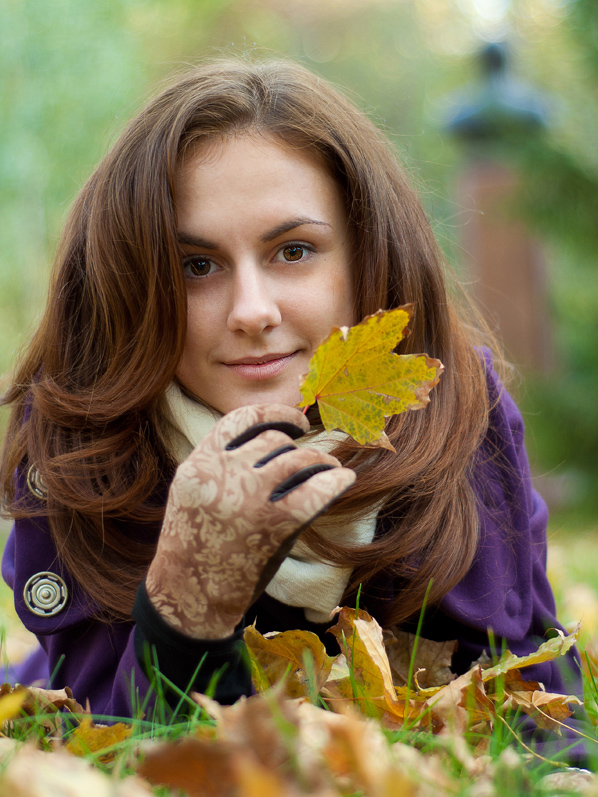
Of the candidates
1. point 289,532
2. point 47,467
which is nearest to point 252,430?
point 289,532

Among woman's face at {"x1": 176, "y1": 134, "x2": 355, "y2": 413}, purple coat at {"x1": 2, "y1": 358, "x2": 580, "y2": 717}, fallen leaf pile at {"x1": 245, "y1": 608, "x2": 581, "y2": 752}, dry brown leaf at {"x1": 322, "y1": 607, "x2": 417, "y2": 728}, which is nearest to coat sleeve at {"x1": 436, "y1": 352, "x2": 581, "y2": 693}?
purple coat at {"x1": 2, "y1": 358, "x2": 580, "y2": 717}

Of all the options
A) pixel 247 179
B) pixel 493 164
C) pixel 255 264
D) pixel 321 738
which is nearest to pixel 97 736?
pixel 321 738

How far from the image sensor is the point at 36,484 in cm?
172

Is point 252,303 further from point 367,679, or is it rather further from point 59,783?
point 59,783

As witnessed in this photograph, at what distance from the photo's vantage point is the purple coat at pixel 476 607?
1.58 m

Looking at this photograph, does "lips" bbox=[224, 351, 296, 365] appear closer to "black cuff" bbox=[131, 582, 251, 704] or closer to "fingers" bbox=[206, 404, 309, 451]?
"fingers" bbox=[206, 404, 309, 451]

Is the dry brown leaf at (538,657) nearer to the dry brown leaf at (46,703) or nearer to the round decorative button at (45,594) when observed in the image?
the dry brown leaf at (46,703)

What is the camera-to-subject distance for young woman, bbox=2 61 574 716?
1.55 meters

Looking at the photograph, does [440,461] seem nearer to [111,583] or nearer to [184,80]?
[111,583]

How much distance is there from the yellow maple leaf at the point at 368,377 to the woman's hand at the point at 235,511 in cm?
7

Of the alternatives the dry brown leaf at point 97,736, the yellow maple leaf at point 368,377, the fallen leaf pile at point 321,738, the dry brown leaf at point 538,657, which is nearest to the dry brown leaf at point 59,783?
the fallen leaf pile at point 321,738

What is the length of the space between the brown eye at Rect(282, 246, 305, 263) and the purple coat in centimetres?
60

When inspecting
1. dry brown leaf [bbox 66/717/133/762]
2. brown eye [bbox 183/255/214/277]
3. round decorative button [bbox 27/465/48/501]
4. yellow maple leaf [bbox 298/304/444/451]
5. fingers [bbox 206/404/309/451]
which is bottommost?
dry brown leaf [bbox 66/717/133/762]

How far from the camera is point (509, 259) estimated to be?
22.7 ft
